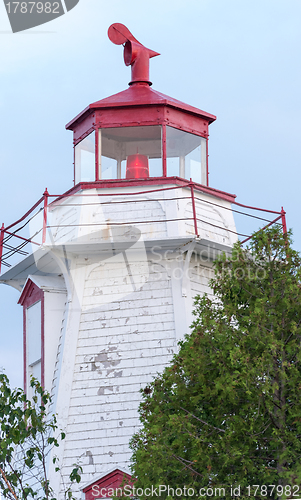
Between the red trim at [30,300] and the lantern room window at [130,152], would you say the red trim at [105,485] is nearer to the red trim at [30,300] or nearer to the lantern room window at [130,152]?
the red trim at [30,300]

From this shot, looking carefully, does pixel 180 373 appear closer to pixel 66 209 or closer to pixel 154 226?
pixel 154 226

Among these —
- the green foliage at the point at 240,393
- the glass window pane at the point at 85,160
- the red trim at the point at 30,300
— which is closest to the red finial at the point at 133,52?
the glass window pane at the point at 85,160

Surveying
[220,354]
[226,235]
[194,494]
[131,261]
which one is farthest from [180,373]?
[226,235]

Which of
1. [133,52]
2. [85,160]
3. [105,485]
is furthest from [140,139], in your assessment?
[105,485]

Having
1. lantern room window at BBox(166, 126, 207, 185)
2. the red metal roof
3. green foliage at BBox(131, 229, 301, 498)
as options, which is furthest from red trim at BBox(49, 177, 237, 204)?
green foliage at BBox(131, 229, 301, 498)

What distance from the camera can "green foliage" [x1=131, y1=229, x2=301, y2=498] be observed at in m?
9.16

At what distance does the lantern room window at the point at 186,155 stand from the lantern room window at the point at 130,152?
0.25 m

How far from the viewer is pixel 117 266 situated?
1466 centimetres

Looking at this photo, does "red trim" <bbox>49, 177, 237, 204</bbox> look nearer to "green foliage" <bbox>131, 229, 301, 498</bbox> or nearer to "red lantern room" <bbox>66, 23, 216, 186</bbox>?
"red lantern room" <bbox>66, 23, 216, 186</bbox>

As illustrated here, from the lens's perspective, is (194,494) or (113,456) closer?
(194,494)

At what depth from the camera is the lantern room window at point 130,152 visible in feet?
51.5

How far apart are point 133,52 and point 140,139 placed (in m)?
2.30

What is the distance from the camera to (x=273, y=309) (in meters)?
9.89

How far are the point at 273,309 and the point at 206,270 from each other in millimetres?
5000
